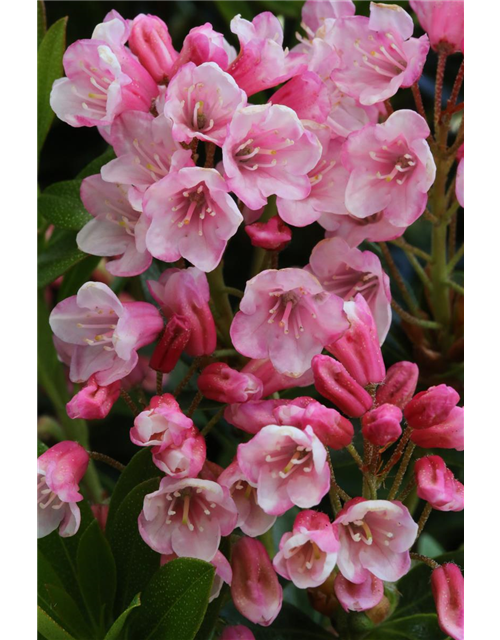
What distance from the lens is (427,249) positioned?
1.48 metres

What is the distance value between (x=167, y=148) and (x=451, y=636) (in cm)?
53

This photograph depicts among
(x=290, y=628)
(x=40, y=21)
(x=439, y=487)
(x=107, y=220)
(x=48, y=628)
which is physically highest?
(x=40, y=21)

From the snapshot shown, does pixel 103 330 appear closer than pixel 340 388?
No

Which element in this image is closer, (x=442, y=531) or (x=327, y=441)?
(x=327, y=441)

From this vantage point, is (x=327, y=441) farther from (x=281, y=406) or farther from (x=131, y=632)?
(x=131, y=632)

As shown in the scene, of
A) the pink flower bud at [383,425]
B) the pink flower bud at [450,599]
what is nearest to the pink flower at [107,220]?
the pink flower bud at [383,425]

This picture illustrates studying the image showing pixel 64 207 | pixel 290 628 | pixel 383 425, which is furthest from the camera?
pixel 64 207

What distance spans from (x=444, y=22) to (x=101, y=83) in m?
0.37

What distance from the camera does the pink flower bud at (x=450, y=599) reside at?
32.9 inches

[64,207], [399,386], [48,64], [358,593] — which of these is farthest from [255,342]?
[48,64]

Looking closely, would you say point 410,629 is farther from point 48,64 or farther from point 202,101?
point 48,64

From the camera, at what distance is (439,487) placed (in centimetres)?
81

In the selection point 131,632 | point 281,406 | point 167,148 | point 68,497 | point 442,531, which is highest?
point 167,148
